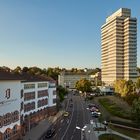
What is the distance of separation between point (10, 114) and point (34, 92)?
24468 mm

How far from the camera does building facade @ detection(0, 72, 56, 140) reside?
5860cm

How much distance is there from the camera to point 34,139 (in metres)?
66.0

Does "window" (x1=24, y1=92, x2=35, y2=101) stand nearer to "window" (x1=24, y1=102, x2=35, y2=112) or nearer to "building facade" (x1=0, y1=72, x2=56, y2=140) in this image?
"building facade" (x1=0, y1=72, x2=56, y2=140)

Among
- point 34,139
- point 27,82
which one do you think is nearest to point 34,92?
point 27,82

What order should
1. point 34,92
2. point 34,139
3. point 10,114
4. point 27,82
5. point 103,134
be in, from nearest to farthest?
1. point 10,114
2. point 34,139
3. point 103,134
4. point 27,82
5. point 34,92

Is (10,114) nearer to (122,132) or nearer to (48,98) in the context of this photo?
(122,132)

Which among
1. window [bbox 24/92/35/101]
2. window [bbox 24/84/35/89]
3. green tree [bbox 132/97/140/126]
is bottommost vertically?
green tree [bbox 132/97/140/126]

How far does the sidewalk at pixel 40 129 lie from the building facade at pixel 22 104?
1.31 meters

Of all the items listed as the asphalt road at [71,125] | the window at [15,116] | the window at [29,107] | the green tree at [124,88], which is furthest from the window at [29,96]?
the green tree at [124,88]

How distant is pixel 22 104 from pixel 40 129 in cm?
939

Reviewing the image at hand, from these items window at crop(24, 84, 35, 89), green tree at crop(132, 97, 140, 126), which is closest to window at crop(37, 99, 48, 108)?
window at crop(24, 84, 35, 89)

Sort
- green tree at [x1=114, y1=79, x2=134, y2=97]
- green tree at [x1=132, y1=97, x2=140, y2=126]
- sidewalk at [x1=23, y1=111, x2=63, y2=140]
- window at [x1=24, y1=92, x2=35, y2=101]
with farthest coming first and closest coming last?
green tree at [x1=114, y1=79, x2=134, y2=97]
green tree at [x1=132, y1=97, x2=140, y2=126]
window at [x1=24, y1=92, x2=35, y2=101]
sidewalk at [x1=23, y1=111, x2=63, y2=140]

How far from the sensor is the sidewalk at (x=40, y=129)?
68.9 m

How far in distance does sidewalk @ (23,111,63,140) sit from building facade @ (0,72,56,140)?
4.30ft
